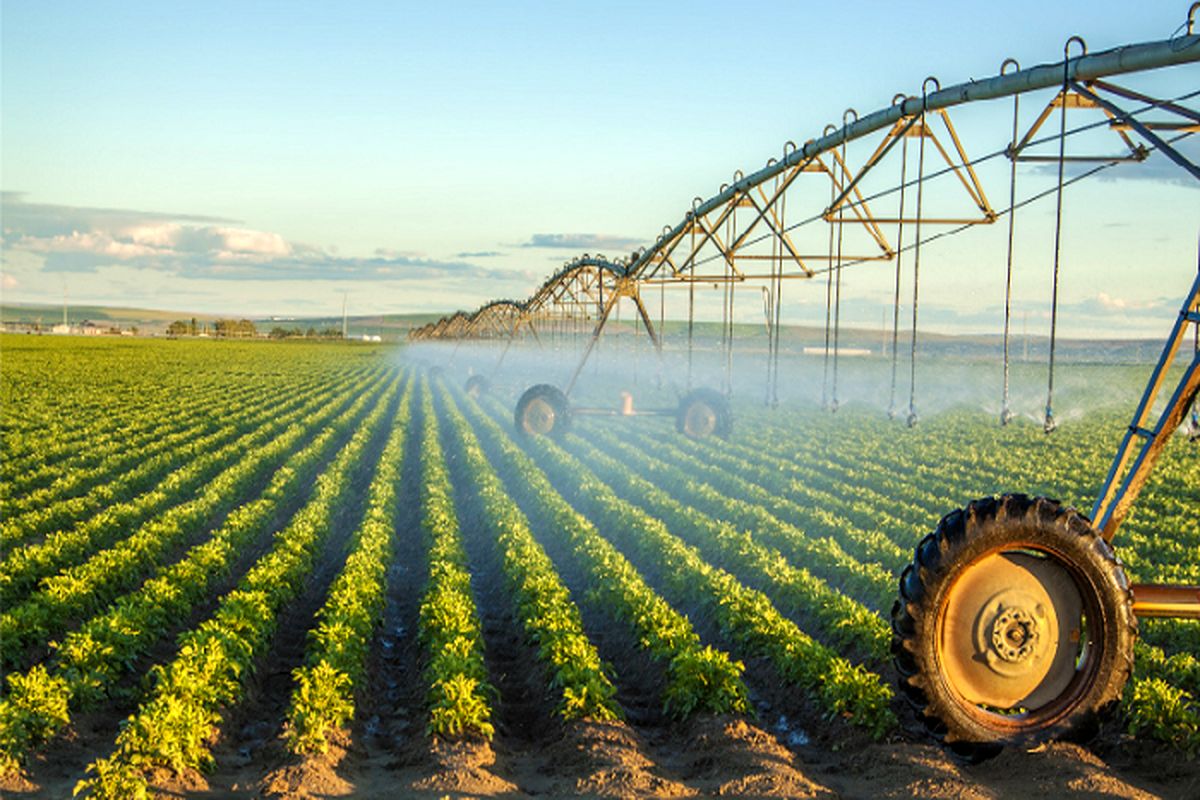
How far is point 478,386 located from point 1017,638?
46947mm

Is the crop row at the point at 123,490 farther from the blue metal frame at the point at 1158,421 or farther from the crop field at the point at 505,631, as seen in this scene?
the blue metal frame at the point at 1158,421

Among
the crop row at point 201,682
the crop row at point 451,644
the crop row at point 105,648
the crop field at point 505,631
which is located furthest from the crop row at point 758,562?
the crop row at point 105,648

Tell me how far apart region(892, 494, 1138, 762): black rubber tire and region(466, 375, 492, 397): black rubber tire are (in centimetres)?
4610

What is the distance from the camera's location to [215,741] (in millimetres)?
8000

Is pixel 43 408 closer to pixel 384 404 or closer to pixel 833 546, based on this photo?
pixel 384 404

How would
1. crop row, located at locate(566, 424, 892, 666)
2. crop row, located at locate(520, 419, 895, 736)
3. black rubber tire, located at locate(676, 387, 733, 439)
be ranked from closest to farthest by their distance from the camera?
crop row, located at locate(520, 419, 895, 736), crop row, located at locate(566, 424, 892, 666), black rubber tire, located at locate(676, 387, 733, 439)

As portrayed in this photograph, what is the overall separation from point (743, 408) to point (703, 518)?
27.8 m

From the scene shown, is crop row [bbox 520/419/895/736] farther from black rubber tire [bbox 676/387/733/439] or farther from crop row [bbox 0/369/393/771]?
black rubber tire [bbox 676/387/733/439]

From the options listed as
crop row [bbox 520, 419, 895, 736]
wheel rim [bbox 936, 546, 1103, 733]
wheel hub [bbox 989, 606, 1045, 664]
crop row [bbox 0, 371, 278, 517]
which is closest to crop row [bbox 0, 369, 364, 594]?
crop row [bbox 0, 371, 278, 517]

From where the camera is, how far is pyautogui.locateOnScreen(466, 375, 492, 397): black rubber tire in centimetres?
5256

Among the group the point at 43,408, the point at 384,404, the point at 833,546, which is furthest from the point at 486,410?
the point at 833,546

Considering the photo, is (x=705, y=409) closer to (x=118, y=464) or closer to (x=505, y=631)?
(x=118, y=464)

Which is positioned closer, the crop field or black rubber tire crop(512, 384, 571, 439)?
the crop field

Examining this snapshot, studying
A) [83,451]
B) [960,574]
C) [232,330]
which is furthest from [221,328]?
[960,574]
